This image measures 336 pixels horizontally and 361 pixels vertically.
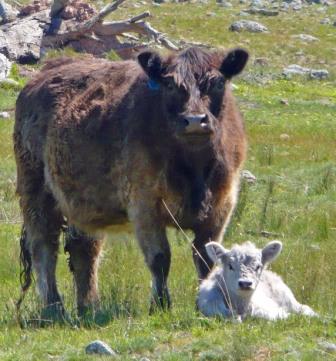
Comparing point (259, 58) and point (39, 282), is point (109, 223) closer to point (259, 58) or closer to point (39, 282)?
point (39, 282)

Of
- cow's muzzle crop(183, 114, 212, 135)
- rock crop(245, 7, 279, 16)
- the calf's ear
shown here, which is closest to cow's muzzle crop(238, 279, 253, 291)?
the calf's ear

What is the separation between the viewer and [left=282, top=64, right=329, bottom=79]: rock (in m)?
41.1

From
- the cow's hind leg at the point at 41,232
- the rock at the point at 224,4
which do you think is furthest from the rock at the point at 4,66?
the rock at the point at 224,4

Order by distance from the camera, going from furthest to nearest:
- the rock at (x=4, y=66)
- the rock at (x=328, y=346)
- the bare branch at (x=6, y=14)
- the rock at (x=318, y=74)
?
1. the rock at (x=318, y=74)
2. the bare branch at (x=6, y=14)
3. the rock at (x=4, y=66)
4. the rock at (x=328, y=346)

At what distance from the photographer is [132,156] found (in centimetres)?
1098

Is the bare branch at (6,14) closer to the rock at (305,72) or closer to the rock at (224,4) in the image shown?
the rock at (305,72)

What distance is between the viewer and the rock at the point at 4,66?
30.4 metres

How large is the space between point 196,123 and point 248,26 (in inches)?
1573

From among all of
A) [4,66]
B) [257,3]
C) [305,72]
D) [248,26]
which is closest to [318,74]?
[305,72]

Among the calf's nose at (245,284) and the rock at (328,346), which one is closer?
the rock at (328,346)

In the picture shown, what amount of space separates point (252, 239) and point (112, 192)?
14.8ft

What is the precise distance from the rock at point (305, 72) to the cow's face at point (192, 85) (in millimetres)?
29871

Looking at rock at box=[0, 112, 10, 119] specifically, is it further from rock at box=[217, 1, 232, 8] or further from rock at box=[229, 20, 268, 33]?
rock at box=[217, 1, 232, 8]

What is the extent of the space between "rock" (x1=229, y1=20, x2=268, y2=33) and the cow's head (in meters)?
39.3
